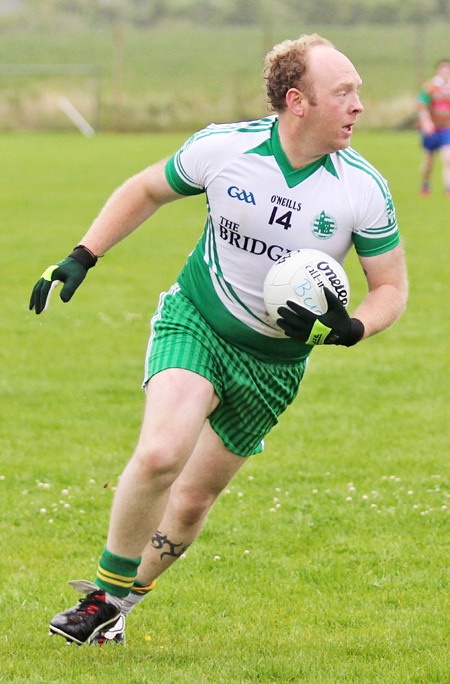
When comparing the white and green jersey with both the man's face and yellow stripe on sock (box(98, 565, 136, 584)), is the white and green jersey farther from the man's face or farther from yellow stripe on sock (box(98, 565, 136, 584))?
yellow stripe on sock (box(98, 565, 136, 584))

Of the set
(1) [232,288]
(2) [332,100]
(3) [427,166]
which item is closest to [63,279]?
(1) [232,288]

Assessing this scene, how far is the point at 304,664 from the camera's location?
438 cm

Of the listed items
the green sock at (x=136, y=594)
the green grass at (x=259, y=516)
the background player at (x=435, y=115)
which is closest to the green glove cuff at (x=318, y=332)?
the green grass at (x=259, y=516)

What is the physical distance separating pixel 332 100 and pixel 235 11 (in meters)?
69.4

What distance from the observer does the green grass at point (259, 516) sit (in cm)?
449

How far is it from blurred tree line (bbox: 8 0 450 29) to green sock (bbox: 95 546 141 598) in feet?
195

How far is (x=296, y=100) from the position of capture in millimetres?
4543

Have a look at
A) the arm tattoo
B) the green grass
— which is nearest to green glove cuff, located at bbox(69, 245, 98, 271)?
the arm tattoo

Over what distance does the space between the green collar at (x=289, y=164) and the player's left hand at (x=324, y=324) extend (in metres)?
0.53

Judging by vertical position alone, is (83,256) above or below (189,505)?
above

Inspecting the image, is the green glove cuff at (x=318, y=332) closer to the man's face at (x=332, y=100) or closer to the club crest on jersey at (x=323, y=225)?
the club crest on jersey at (x=323, y=225)

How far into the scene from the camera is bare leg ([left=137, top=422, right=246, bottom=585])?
15.6ft

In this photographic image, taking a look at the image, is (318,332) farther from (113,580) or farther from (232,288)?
(113,580)

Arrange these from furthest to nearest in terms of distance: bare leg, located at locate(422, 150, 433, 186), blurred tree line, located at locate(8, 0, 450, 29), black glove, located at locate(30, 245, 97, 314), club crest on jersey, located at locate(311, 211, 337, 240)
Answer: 1. blurred tree line, located at locate(8, 0, 450, 29)
2. bare leg, located at locate(422, 150, 433, 186)
3. black glove, located at locate(30, 245, 97, 314)
4. club crest on jersey, located at locate(311, 211, 337, 240)
